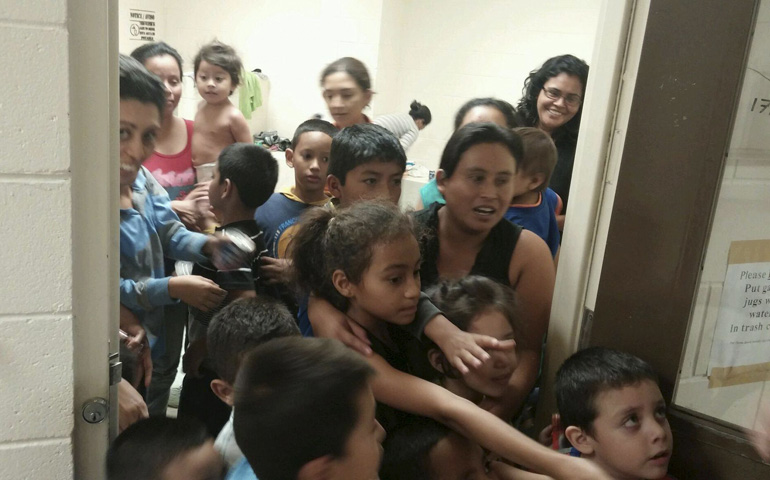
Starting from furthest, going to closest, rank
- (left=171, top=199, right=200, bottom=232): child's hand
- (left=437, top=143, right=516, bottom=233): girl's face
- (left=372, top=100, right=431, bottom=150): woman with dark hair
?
(left=372, top=100, right=431, bottom=150): woman with dark hair < (left=171, top=199, right=200, bottom=232): child's hand < (left=437, top=143, right=516, bottom=233): girl's face

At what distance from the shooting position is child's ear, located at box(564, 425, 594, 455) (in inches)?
50.8

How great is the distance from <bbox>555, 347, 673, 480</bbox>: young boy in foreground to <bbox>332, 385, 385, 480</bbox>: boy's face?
521mm

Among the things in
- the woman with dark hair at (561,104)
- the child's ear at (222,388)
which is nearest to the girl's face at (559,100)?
the woman with dark hair at (561,104)

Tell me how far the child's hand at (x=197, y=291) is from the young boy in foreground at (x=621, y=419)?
0.85 metres

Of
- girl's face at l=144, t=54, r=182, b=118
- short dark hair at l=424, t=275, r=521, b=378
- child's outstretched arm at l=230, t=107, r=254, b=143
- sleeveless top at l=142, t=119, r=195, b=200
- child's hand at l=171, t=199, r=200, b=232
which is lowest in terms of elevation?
short dark hair at l=424, t=275, r=521, b=378

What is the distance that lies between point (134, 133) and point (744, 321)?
1331 mm

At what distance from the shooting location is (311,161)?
1.85 metres

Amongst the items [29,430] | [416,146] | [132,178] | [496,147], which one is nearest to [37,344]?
[29,430]

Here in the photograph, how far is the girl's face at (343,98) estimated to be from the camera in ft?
7.00

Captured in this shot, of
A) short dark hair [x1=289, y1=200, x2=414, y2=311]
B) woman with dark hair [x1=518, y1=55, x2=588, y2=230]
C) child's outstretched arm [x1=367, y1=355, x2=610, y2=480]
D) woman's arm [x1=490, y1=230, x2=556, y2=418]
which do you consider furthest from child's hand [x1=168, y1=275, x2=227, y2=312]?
woman with dark hair [x1=518, y1=55, x2=588, y2=230]

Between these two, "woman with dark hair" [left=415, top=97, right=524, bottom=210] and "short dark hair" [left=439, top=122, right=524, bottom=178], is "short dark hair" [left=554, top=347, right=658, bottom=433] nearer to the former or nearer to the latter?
"short dark hair" [left=439, top=122, right=524, bottom=178]

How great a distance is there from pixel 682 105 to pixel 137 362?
1.27 meters

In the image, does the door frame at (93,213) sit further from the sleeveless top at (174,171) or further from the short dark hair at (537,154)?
the short dark hair at (537,154)

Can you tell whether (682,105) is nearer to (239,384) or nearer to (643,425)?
(643,425)
